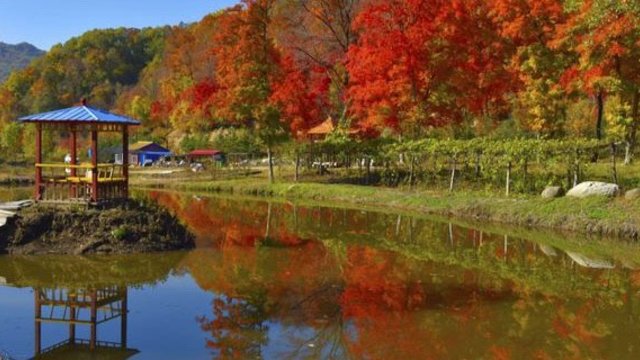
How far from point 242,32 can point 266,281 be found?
24.7 meters

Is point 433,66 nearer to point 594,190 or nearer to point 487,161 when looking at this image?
point 487,161

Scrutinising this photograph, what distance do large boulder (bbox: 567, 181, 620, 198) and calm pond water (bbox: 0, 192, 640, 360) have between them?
3464 mm

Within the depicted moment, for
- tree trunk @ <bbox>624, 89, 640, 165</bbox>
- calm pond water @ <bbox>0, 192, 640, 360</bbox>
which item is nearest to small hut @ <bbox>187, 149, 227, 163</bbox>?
tree trunk @ <bbox>624, 89, 640, 165</bbox>

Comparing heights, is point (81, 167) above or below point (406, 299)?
above

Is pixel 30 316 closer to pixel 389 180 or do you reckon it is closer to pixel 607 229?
pixel 607 229

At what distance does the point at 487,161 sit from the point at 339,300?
17061 millimetres

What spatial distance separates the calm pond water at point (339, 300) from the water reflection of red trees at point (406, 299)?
31 mm

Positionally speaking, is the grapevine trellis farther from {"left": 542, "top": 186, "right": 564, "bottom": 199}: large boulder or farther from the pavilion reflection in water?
the pavilion reflection in water

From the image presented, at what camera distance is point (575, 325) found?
10.2 metres

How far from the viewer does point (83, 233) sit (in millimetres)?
15828

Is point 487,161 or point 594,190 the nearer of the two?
point 594,190

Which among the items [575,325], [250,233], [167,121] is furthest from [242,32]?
[167,121]

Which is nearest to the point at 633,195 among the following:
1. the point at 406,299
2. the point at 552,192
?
the point at 552,192

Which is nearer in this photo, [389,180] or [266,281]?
[266,281]
